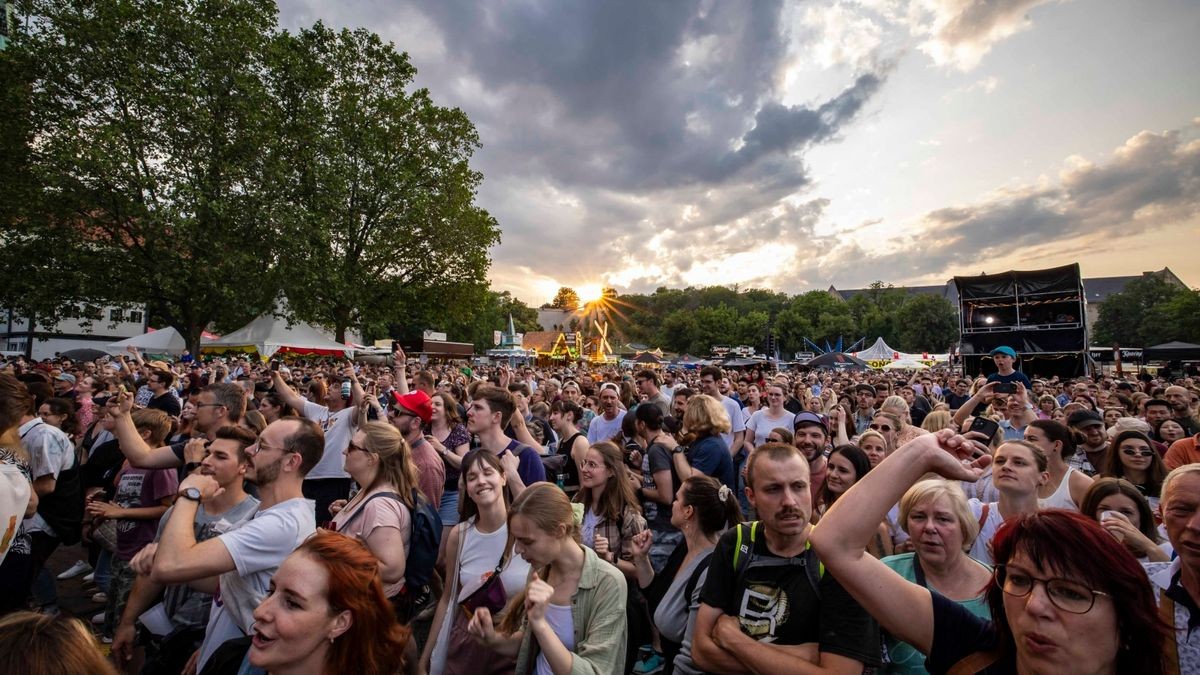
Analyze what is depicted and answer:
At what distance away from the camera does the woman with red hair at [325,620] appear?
5.93 feet

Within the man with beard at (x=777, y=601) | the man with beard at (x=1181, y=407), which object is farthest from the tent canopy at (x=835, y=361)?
the man with beard at (x=777, y=601)

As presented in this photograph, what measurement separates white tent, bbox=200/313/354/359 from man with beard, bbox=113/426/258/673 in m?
18.7

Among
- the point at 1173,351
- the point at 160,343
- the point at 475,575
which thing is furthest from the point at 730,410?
the point at 1173,351

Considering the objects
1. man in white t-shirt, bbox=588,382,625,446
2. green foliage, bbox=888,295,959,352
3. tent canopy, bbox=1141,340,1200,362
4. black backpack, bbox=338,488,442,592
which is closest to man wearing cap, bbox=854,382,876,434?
man in white t-shirt, bbox=588,382,625,446

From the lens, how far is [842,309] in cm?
7338

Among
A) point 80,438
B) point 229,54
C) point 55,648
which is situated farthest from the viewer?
point 229,54

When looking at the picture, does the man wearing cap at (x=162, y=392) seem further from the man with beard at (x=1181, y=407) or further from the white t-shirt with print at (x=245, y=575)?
the man with beard at (x=1181, y=407)

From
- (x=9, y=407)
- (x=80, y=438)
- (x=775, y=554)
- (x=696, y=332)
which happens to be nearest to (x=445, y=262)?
(x=80, y=438)

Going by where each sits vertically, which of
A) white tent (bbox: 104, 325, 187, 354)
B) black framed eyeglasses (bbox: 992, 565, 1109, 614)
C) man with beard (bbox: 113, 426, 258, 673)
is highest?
white tent (bbox: 104, 325, 187, 354)

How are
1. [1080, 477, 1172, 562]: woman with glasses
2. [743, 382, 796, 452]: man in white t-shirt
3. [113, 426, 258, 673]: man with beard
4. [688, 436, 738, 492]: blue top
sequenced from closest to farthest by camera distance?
[113, 426, 258, 673]: man with beard
[1080, 477, 1172, 562]: woman with glasses
[688, 436, 738, 492]: blue top
[743, 382, 796, 452]: man in white t-shirt

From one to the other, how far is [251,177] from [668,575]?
71.3ft

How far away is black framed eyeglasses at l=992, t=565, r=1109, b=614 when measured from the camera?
1.37 meters

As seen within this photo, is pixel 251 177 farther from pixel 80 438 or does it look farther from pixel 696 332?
pixel 696 332

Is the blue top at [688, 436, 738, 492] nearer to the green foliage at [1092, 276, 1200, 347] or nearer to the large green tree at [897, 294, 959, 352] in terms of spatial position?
the green foliage at [1092, 276, 1200, 347]
